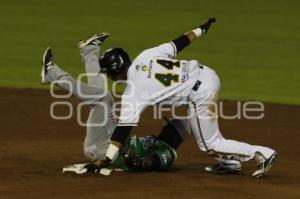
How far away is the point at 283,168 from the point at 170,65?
1778 mm

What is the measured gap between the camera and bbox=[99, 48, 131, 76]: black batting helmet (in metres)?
8.28

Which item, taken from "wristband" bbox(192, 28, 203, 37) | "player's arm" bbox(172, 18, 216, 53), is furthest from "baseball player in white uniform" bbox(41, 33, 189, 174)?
"wristband" bbox(192, 28, 203, 37)

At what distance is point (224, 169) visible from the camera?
8.78 meters

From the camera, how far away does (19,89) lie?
46.2 ft

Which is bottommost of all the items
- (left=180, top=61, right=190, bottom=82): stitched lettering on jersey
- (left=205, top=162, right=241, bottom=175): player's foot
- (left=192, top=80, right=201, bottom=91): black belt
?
(left=205, top=162, right=241, bottom=175): player's foot

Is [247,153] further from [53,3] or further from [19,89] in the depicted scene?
[53,3]

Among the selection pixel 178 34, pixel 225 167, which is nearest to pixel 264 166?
pixel 225 167

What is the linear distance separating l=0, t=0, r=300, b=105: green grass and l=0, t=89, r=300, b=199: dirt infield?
1.73 m

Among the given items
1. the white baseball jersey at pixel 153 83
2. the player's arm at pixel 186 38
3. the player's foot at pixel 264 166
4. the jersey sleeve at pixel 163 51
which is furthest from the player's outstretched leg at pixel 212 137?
the player's arm at pixel 186 38

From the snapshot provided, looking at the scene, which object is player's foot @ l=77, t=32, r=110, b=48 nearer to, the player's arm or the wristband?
the player's arm

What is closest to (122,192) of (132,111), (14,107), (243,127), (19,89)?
(132,111)

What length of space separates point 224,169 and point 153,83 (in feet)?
4.14

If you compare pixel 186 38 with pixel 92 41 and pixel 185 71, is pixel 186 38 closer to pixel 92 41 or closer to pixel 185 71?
pixel 185 71

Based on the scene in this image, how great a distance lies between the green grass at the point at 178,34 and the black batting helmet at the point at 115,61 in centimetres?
555
